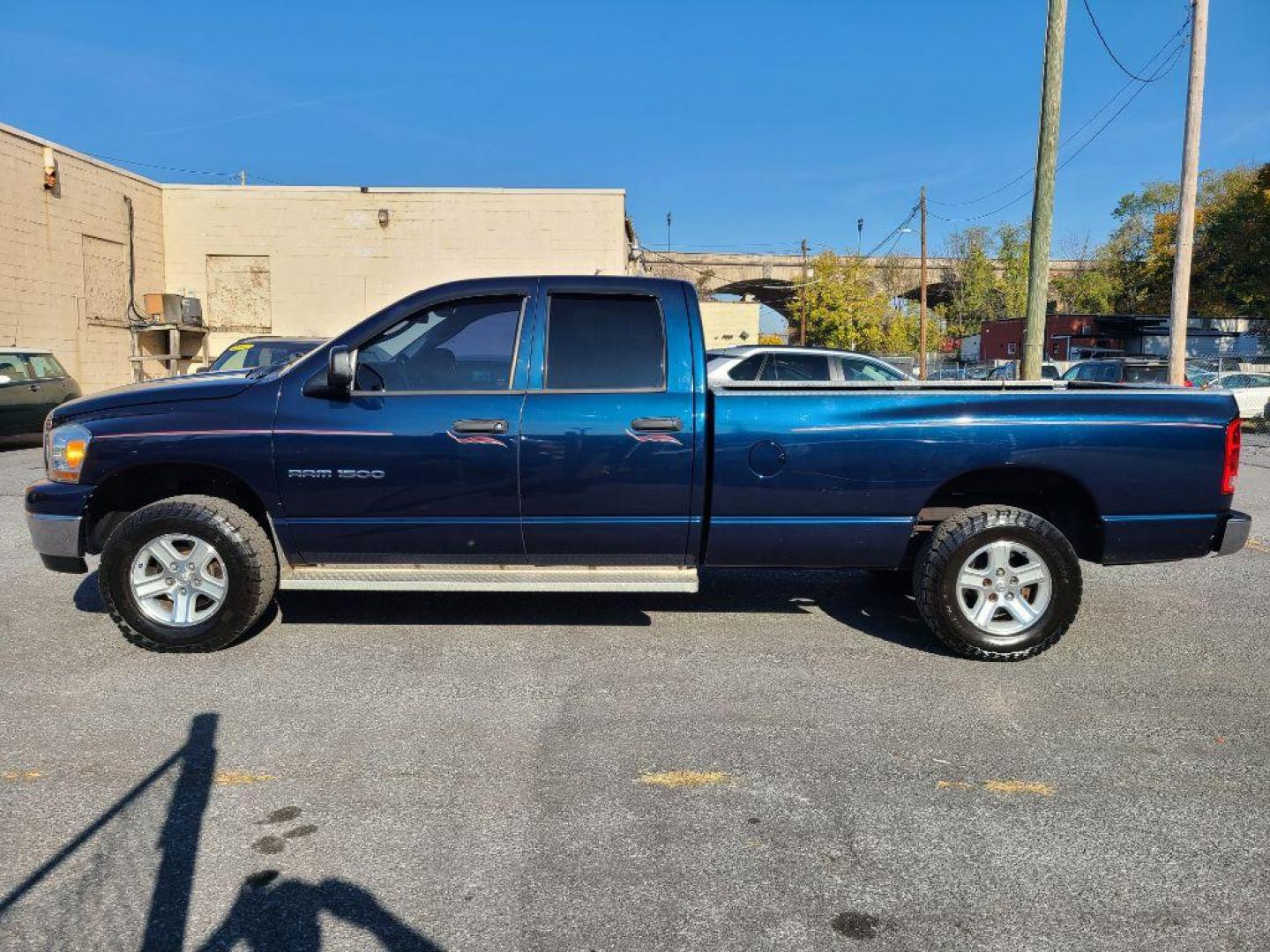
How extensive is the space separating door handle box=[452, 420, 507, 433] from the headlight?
1882 mm

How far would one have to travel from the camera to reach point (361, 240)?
25797mm

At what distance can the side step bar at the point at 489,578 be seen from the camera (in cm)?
459

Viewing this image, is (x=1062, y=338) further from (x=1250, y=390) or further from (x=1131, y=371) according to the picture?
(x=1131, y=371)

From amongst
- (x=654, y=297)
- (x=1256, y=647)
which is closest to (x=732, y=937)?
(x=654, y=297)

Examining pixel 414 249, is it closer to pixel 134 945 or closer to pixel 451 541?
pixel 451 541

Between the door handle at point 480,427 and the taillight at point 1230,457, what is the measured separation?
358cm

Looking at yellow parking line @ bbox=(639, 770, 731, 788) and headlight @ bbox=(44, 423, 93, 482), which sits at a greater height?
headlight @ bbox=(44, 423, 93, 482)

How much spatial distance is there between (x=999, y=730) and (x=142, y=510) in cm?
418

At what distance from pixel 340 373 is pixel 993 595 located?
3.45 metres

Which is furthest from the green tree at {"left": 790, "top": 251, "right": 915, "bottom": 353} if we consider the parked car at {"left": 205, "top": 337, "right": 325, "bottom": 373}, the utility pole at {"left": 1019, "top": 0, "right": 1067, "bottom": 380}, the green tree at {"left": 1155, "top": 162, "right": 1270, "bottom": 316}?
the parked car at {"left": 205, "top": 337, "right": 325, "bottom": 373}

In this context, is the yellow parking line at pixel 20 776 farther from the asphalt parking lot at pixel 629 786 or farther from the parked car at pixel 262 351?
the parked car at pixel 262 351

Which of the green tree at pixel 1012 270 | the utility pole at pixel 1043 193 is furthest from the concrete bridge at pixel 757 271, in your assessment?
the utility pole at pixel 1043 193

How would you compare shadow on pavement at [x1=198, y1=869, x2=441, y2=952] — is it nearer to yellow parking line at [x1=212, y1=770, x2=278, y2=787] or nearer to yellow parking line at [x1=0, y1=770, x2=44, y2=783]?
yellow parking line at [x1=212, y1=770, x2=278, y2=787]

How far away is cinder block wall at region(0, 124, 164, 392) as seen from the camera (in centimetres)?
2028
